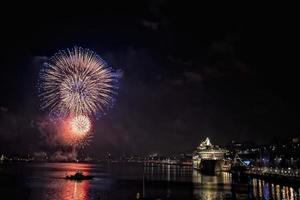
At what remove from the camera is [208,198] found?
6112 centimetres

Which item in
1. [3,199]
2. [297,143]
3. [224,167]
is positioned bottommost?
[3,199]

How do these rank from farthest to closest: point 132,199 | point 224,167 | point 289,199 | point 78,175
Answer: point 224,167, point 78,175, point 132,199, point 289,199

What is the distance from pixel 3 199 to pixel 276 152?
149 m

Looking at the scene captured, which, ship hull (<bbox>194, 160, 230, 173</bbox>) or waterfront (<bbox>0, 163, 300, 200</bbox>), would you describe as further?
ship hull (<bbox>194, 160, 230, 173</bbox>)

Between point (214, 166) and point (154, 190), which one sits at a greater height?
point (214, 166)

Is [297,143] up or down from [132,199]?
up

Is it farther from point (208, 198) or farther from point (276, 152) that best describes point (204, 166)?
point (208, 198)

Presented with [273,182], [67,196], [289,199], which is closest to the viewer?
[289,199]

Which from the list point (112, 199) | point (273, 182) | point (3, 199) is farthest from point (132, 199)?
point (273, 182)

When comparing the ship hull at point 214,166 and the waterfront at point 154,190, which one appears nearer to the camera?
the waterfront at point 154,190

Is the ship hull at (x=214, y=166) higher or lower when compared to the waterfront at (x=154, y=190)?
higher

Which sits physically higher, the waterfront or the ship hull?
the ship hull

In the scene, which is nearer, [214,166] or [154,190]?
[154,190]

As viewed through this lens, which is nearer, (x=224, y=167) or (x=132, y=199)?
(x=132, y=199)
